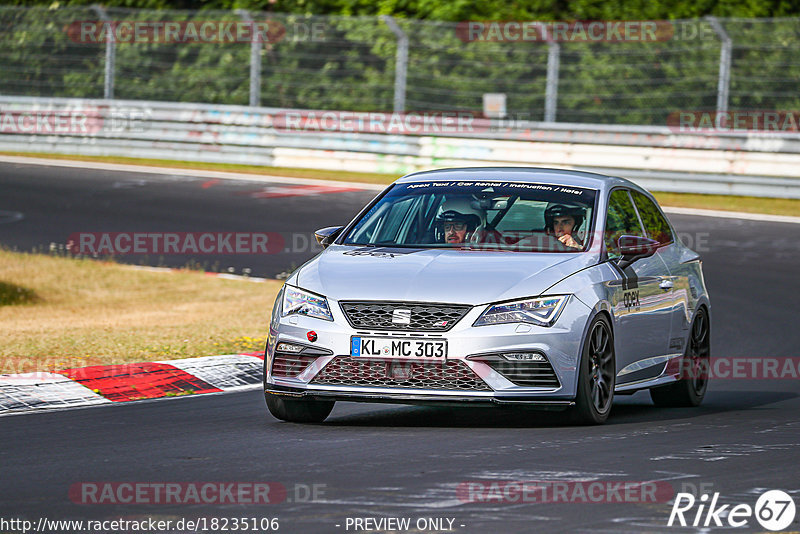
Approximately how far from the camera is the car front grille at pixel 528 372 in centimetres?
818

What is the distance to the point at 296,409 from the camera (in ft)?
29.1

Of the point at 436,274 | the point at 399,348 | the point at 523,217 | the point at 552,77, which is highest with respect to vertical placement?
the point at 552,77

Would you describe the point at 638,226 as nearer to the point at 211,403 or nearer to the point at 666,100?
the point at 211,403

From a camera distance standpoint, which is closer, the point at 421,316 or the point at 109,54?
the point at 421,316

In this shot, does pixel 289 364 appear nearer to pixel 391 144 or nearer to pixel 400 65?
pixel 391 144

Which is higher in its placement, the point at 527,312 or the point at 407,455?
the point at 527,312

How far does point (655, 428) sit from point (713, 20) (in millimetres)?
16886

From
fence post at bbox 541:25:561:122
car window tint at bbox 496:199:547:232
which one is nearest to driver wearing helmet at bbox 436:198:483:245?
car window tint at bbox 496:199:547:232

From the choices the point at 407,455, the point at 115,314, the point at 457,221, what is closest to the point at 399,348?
the point at 407,455

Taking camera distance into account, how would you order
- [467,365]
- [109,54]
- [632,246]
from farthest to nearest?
[109,54] < [632,246] < [467,365]

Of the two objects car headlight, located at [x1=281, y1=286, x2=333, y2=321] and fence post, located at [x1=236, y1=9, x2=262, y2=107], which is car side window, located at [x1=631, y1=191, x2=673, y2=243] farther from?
fence post, located at [x1=236, y1=9, x2=262, y2=107]

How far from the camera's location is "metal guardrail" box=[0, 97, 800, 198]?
A: 23.5m

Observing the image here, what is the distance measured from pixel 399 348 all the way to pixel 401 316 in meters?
0.18

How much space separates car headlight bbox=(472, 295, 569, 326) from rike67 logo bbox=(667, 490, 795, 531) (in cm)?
196
